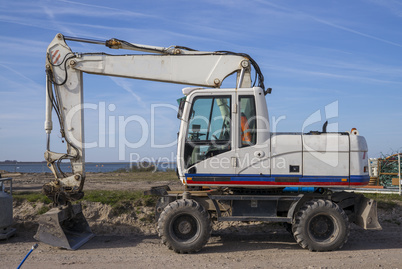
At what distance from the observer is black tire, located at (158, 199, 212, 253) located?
8.93 m

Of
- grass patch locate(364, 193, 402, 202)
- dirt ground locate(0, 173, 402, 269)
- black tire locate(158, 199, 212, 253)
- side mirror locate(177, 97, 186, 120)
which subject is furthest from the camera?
grass patch locate(364, 193, 402, 202)

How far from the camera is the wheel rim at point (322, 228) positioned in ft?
29.8

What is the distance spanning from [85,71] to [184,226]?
14.1ft

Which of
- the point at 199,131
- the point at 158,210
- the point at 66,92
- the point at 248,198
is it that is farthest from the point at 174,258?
the point at 66,92

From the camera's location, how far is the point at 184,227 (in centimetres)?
905

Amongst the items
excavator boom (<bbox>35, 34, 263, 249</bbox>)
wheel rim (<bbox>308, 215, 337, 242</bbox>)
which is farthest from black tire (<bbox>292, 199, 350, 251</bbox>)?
excavator boom (<bbox>35, 34, 263, 249</bbox>)

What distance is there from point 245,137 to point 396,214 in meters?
6.39

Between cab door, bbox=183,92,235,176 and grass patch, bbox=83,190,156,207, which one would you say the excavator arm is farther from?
grass patch, bbox=83,190,156,207

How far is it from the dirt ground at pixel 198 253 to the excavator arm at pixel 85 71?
5.08ft

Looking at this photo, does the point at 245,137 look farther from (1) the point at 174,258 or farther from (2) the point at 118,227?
(2) the point at 118,227

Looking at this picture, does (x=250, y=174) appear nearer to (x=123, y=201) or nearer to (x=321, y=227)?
(x=321, y=227)

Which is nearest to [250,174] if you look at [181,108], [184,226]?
[184,226]

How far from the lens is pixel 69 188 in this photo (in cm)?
973

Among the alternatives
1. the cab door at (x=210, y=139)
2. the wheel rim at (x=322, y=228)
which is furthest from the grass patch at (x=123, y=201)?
the wheel rim at (x=322, y=228)
